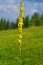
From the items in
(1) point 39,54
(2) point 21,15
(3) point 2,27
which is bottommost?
(3) point 2,27

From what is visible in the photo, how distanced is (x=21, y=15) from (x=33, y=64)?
942 centimetres

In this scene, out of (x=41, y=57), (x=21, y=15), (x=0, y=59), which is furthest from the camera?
(x=41, y=57)

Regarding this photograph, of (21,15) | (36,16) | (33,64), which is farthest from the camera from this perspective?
(36,16)

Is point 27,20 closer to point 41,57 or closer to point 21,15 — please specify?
point 41,57

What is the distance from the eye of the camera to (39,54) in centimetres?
2630

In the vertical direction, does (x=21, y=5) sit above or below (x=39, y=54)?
above

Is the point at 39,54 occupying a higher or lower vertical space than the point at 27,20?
higher

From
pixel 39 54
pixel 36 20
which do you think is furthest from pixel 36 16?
pixel 39 54

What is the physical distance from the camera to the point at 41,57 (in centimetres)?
2458

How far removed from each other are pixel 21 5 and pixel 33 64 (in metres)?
9.54

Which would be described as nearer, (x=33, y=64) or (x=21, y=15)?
(x=21, y=15)

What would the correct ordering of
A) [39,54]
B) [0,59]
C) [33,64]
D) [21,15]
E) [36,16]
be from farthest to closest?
[36,16] → [39,54] → [0,59] → [33,64] → [21,15]

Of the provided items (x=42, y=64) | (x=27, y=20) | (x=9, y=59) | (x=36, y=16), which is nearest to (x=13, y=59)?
(x=9, y=59)

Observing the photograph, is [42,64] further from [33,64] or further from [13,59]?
[13,59]
